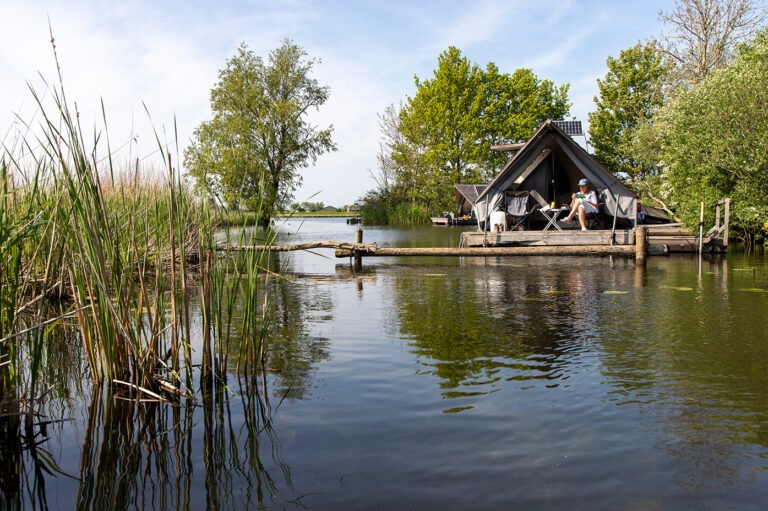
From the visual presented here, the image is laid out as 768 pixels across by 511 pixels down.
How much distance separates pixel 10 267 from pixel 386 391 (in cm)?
277

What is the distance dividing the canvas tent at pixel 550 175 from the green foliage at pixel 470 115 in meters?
30.2

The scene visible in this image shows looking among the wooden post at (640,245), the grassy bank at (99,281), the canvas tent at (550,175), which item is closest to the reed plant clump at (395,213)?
the canvas tent at (550,175)

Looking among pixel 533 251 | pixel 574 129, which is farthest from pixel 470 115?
pixel 533 251

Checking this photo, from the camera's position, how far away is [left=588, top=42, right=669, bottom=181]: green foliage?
143 ft

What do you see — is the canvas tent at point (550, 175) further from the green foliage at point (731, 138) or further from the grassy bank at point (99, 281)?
the grassy bank at point (99, 281)

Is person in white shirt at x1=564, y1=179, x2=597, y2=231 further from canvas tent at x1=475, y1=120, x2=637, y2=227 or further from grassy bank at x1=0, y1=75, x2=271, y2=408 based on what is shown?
grassy bank at x1=0, y1=75, x2=271, y2=408

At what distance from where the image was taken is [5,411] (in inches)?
156

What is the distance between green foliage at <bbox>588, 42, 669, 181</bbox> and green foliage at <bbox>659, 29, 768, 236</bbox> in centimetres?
2414

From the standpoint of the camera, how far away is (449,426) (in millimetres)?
4145

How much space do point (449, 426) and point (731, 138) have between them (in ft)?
52.9

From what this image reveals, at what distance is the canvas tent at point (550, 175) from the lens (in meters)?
17.7

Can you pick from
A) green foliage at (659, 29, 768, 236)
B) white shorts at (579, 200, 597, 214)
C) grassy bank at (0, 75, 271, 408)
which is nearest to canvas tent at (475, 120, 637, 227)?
white shorts at (579, 200, 597, 214)

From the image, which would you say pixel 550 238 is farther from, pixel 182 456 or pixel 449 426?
pixel 182 456

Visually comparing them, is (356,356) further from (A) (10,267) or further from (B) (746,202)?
(B) (746,202)
